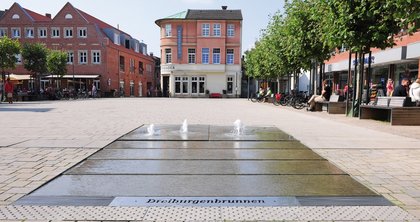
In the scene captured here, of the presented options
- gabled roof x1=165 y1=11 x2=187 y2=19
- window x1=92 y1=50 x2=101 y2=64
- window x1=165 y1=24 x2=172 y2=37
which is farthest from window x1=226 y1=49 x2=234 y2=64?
window x1=92 y1=50 x2=101 y2=64

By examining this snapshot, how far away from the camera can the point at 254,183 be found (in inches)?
197

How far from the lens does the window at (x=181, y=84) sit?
55969 millimetres

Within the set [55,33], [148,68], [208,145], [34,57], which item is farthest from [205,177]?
[148,68]

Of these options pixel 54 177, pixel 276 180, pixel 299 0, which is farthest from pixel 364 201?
pixel 299 0

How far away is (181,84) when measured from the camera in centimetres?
5591

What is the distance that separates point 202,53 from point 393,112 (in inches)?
1741

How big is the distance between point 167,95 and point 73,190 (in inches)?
2110

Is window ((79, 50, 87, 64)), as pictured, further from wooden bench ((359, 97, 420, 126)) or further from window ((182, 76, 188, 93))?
wooden bench ((359, 97, 420, 126))

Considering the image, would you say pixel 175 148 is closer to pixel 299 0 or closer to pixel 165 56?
pixel 299 0

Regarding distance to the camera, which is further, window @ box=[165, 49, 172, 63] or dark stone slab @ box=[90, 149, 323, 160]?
window @ box=[165, 49, 172, 63]

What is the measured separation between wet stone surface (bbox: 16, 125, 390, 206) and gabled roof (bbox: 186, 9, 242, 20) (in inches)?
1931

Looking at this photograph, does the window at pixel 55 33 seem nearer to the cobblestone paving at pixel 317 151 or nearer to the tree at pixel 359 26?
the cobblestone paving at pixel 317 151

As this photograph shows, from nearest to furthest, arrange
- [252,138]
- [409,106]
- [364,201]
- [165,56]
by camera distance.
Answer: [364,201]
[252,138]
[409,106]
[165,56]

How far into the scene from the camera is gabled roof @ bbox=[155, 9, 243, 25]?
55.3 m
